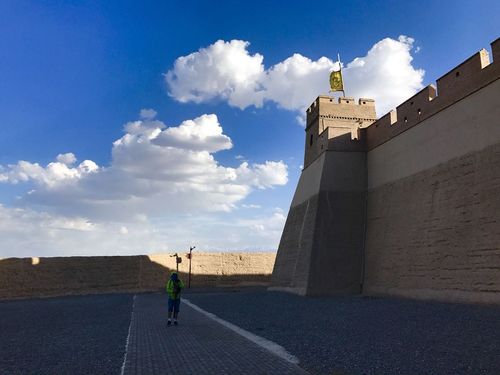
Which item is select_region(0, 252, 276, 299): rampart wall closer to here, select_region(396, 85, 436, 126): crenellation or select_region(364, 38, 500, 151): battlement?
select_region(364, 38, 500, 151): battlement

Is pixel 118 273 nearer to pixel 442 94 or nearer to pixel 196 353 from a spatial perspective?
pixel 442 94

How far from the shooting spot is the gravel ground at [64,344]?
279 inches

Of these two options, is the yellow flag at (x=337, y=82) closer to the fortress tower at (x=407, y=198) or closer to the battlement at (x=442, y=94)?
the fortress tower at (x=407, y=198)

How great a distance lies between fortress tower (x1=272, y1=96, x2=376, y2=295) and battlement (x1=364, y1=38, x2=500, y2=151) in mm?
2087

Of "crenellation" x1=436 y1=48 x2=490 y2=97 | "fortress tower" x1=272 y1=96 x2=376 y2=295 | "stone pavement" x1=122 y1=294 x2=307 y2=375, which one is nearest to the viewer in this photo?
"stone pavement" x1=122 y1=294 x2=307 y2=375

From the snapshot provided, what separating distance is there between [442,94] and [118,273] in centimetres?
2599

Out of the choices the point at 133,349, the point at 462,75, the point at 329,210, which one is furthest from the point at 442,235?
the point at 133,349

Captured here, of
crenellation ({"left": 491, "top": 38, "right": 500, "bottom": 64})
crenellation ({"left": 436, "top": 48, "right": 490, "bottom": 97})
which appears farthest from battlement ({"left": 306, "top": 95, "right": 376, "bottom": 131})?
crenellation ({"left": 491, "top": 38, "right": 500, "bottom": 64})

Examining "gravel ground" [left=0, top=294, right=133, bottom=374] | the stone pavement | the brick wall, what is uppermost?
the brick wall

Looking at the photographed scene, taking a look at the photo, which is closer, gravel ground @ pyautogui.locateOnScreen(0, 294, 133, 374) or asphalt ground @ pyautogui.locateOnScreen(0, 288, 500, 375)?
asphalt ground @ pyautogui.locateOnScreen(0, 288, 500, 375)

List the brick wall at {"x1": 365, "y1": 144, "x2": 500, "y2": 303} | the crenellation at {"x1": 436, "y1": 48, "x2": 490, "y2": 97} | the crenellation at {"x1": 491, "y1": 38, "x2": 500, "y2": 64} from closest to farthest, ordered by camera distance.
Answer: the brick wall at {"x1": 365, "y1": 144, "x2": 500, "y2": 303}
the crenellation at {"x1": 491, "y1": 38, "x2": 500, "y2": 64}
the crenellation at {"x1": 436, "y1": 48, "x2": 490, "y2": 97}

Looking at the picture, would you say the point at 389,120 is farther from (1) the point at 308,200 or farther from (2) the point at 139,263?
(2) the point at 139,263

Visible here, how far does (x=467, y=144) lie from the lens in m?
14.7

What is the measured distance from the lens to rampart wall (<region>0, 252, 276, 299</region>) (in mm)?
29109
